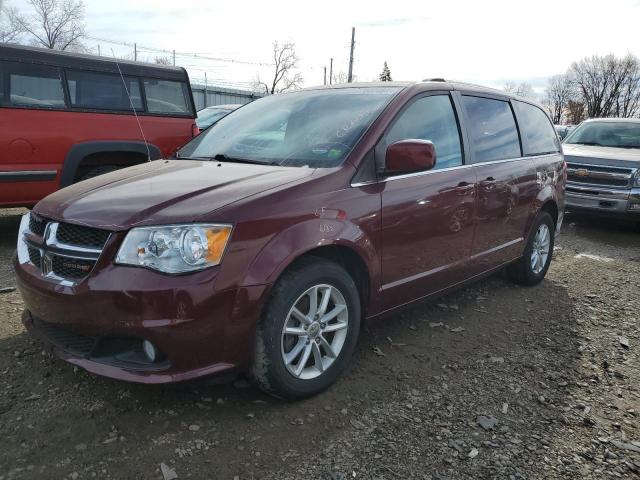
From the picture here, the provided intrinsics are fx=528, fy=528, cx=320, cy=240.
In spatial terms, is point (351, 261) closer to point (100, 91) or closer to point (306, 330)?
point (306, 330)

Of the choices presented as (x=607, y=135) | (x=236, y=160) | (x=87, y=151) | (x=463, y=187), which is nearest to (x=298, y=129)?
(x=236, y=160)

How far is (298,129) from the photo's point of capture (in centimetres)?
341

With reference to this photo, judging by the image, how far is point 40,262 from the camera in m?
2.63

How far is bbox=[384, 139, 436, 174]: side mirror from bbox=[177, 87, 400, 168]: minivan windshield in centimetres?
23

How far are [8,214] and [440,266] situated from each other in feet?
20.7

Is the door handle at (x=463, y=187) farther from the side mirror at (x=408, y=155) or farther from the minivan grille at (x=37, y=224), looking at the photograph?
the minivan grille at (x=37, y=224)

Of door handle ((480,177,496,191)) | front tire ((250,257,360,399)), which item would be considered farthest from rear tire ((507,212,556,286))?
front tire ((250,257,360,399))

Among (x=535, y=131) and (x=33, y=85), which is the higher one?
(x=33, y=85)

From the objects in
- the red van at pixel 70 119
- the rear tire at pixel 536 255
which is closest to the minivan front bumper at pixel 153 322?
the red van at pixel 70 119

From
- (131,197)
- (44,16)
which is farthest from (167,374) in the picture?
(44,16)

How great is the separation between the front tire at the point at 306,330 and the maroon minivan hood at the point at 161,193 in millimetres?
483

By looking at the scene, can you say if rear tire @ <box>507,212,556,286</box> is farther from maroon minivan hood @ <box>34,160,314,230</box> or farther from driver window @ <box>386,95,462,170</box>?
maroon minivan hood @ <box>34,160,314,230</box>

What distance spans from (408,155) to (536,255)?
2.66 meters

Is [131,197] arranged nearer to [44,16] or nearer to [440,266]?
[440,266]
